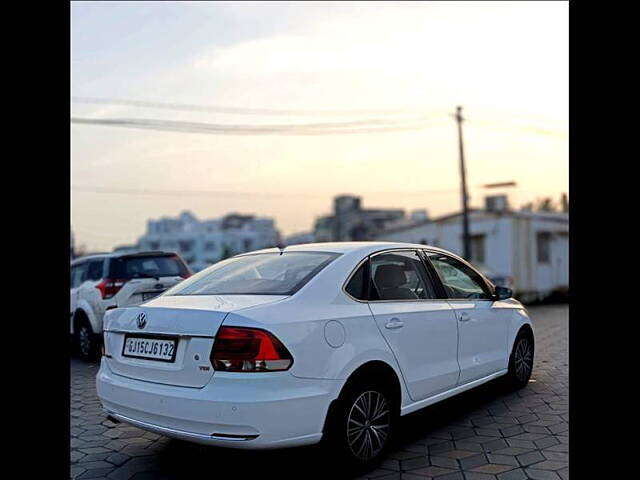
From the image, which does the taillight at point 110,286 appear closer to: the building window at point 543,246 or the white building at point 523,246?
the white building at point 523,246

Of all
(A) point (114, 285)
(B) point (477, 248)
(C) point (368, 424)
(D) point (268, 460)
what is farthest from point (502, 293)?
(B) point (477, 248)

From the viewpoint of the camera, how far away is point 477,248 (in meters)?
34.8

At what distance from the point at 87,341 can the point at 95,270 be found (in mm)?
1037

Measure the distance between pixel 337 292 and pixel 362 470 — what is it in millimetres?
1160

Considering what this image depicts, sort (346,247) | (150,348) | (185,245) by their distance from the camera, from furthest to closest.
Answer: (185,245) → (346,247) → (150,348)

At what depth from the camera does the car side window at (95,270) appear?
899cm

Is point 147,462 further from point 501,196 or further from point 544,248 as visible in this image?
point 501,196

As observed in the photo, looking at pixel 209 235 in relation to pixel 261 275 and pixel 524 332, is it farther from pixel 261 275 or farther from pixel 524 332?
pixel 261 275

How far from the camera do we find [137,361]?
13.3 feet

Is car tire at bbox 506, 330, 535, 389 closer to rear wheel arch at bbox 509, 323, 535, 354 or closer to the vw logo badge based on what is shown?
rear wheel arch at bbox 509, 323, 535, 354

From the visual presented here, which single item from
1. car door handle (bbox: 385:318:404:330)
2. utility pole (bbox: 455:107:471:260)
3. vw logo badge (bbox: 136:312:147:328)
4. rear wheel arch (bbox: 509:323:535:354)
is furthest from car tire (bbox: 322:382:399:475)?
utility pole (bbox: 455:107:471:260)
